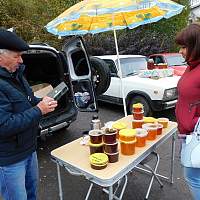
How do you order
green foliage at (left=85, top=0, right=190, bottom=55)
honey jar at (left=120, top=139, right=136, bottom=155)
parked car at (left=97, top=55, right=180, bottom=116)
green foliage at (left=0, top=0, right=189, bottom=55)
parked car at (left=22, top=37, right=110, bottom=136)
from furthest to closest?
green foliage at (left=0, top=0, right=189, bottom=55), green foliage at (left=85, top=0, right=190, bottom=55), parked car at (left=97, top=55, right=180, bottom=116), parked car at (left=22, top=37, right=110, bottom=136), honey jar at (left=120, top=139, right=136, bottom=155)

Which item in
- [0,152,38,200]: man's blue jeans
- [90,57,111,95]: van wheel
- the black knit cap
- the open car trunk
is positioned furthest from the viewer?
[90,57,111,95]: van wheel

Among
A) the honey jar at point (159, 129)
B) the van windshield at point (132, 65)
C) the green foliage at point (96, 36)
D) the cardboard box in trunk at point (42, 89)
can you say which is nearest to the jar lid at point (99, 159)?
A: the honey jar at point (159, 129)

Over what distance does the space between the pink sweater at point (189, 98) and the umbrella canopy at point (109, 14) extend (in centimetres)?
159

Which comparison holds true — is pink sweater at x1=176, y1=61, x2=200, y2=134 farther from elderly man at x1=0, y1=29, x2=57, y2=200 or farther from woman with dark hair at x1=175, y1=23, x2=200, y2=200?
elderly man at x1=0, y1=29, x2=57, y2=200

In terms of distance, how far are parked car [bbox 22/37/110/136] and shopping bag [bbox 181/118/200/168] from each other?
248 centimetres

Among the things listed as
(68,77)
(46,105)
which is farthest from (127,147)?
(68,77)

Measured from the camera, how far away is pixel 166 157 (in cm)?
441

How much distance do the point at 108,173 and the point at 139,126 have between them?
3.05 ft

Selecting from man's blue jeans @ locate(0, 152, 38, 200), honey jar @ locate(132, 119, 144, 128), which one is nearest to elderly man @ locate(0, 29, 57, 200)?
man's blue jeans @ locate(0, 152, 38, 200)

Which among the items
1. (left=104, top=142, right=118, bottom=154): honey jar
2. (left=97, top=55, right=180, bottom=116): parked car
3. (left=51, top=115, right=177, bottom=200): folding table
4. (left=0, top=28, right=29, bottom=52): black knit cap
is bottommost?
(left=97, top=55, right=180, bottom=116): parked car

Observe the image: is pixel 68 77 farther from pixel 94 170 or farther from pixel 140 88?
pixel 94 170

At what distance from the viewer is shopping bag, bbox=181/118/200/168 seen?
2.27 meters

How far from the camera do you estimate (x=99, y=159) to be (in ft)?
7.88

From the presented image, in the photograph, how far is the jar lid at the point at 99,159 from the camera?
2.37m
